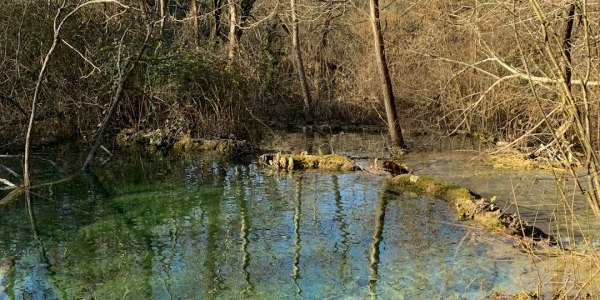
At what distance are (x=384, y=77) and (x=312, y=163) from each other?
313 cm

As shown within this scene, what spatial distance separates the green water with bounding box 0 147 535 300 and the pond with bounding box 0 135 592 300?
0.01m

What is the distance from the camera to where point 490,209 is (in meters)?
7.77

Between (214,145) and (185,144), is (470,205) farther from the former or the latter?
(185,144)

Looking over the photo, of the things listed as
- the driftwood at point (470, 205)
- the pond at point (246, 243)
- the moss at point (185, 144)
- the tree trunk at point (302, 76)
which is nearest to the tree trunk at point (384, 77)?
the pond at point (246, 243)

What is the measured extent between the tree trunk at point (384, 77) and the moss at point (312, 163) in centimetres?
262

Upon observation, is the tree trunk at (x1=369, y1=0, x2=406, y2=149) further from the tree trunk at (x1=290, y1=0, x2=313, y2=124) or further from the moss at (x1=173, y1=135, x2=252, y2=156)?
the tree trunk at (x1=290, y1=0, x2=313, y2=124)

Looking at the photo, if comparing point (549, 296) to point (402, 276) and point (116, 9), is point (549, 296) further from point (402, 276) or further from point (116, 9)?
point (116, 9)

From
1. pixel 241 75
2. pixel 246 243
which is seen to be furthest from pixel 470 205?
pixel 241 75

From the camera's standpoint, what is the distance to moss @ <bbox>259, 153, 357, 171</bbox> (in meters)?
11.1

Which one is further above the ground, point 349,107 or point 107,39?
point 107,39

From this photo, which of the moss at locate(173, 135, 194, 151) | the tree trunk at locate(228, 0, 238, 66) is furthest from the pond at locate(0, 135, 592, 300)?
the tree trunk at locate(228, 0, 238, 66)

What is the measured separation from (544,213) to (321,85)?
11.7m

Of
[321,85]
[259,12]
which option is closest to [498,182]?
[321,85]

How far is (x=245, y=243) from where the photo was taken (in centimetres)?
694
